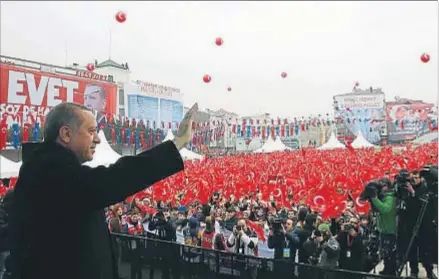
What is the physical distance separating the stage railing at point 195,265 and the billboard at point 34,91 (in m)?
21.4

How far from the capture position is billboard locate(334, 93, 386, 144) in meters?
73.6

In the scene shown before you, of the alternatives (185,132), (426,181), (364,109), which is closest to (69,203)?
(185,132)

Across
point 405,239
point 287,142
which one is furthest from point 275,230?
point 287,142

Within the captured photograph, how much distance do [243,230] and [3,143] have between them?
62.5 ft

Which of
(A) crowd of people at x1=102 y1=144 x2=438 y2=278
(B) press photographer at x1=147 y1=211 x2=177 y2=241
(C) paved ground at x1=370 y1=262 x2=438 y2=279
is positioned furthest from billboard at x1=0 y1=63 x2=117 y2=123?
(C) paved ground at x1=370 y1=262 x2=438 y2=279

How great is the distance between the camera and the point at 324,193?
7.18 meters

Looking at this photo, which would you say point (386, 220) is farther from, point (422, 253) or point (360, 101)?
point (360, 101)

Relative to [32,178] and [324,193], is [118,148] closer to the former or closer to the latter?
[324,193]

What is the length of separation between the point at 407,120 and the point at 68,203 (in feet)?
270

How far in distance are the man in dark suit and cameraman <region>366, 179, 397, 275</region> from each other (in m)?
4.52

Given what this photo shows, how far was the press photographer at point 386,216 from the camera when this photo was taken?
5516 mm

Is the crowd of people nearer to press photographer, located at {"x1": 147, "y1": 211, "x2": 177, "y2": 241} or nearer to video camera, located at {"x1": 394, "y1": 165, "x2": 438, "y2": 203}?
press photographer, located at {"x1": 147, "y1": 211, "x2": 177, "y2": 241}

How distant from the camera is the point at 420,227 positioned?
525 cm

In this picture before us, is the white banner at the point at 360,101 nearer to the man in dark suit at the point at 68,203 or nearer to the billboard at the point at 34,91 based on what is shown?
the billboard at the point at 34,91
